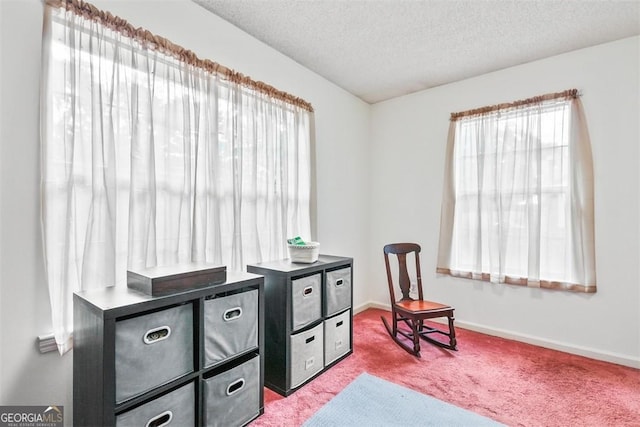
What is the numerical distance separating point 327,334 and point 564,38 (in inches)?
120

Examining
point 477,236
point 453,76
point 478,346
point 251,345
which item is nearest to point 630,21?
point 453,76

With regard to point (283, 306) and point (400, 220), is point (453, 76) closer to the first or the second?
point (400, 220)

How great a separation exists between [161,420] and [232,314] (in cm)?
54

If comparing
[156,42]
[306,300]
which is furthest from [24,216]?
[306,300]

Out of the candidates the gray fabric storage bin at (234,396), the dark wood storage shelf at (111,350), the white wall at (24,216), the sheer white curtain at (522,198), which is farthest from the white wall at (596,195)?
the white wall at (24,216)

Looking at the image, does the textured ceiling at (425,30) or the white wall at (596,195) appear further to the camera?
the white wall at (596,195)

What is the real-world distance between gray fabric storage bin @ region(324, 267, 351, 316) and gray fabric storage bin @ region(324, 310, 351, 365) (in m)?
0.07

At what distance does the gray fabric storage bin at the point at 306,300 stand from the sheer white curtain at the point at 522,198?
1714mm

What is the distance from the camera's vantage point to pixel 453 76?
3.23 meters

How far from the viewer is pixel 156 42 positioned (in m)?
1.83

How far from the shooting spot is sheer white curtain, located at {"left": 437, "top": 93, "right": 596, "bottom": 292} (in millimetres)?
2662

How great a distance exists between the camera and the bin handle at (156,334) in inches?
53.2

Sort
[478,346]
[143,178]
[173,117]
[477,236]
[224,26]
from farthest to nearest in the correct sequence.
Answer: [477,236] → [478,346] → [224,26] → [173,117] → [143,178]

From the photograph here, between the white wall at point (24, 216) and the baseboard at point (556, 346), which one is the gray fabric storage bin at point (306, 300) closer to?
the white wall at point (24, 216)
